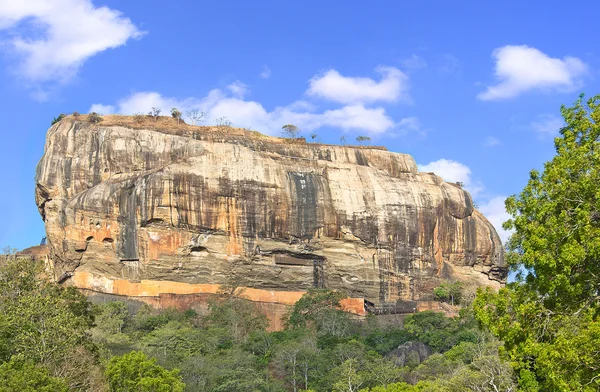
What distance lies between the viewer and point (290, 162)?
53844 mm

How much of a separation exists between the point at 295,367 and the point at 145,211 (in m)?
17.4

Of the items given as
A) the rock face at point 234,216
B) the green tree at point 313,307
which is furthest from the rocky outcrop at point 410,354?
the rock face at point 234,216

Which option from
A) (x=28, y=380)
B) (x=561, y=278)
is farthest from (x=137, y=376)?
(x=561, y=278)

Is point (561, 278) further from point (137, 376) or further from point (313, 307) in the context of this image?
point (313, 307)

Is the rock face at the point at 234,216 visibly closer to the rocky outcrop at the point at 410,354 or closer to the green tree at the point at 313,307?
the green tree at the point at 313,307

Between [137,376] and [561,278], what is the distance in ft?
46.8

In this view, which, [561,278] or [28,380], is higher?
[561,278]

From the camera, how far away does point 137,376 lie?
22312 millimetres

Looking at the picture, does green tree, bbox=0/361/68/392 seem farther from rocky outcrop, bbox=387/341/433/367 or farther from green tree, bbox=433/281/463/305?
green tree, bbox=433/281/463/305

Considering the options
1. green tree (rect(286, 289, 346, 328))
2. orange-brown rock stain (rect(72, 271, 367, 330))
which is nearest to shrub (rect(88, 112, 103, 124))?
orange-brown rock stain (rect(72, 271, 367, 330))

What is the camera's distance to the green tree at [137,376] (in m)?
21.8

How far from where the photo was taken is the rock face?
159 ft

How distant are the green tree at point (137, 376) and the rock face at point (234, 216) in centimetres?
2551

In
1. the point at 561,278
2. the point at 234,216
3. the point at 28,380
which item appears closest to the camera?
the point at 561,278
